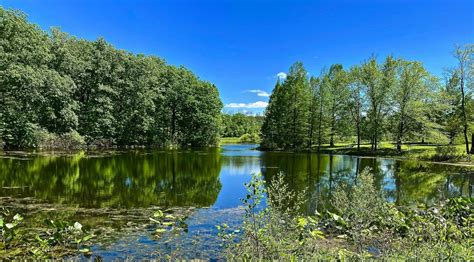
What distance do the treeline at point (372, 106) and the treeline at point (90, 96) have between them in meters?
15.5

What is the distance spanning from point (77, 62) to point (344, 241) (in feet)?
144

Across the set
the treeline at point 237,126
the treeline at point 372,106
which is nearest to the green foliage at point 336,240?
the treeline at point 372,106

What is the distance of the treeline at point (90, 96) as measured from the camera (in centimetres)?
3484

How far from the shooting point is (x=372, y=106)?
4562cm

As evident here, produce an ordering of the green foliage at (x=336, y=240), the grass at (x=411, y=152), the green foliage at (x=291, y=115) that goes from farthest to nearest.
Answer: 1. the green foliage at (x=291, y=115)
2. the grass at (x=411, y=152)
3. the green foliage at (x=336, y=240)

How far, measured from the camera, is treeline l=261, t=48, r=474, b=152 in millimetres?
39388

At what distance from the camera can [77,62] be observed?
1710 inches

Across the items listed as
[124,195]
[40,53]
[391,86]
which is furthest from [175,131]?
[124,195]

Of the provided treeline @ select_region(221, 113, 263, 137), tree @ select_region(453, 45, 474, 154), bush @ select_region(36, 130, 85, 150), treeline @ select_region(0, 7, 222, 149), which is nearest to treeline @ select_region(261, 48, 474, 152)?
tree @ select_region(453, 45, 474, 154)

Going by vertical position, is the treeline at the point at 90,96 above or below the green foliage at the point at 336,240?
above

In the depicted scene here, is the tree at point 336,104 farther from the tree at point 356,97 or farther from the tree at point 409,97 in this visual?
the tree at point 409,97

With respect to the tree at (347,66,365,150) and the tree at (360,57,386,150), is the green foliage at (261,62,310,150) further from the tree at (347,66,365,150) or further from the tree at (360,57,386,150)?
the tree at (360,57,386,150)

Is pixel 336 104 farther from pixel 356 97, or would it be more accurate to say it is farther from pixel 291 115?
pixel 291 115

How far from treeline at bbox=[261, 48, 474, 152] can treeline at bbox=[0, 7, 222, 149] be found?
1553 cm
